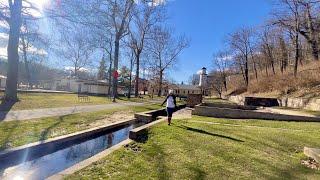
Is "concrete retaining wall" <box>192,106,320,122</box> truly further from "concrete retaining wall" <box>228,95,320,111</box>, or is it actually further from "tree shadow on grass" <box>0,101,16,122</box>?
"tree shadow on grass" <box>0,101,16,122</box>

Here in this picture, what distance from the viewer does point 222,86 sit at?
99.6m

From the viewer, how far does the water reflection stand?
6.81 m

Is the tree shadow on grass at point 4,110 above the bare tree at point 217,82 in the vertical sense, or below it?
below

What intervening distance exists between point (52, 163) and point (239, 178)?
425 centimetres

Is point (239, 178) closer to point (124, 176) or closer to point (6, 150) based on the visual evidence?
point (124, 176)

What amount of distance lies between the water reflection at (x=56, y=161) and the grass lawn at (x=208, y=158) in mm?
1166

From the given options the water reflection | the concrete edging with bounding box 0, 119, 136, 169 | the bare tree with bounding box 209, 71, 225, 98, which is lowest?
the water reflection

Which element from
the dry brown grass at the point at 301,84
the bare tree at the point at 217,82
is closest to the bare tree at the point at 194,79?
the bare tree at the point at 217,82

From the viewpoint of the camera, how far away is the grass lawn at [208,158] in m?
6.44

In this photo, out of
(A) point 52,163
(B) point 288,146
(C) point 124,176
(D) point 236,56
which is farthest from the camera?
(D) point 236,56

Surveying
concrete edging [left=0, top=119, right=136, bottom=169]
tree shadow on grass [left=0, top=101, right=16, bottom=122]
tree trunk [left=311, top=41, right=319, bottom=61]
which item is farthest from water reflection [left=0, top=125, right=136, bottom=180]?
tree trunk [left=311, top=41, right=319, bottom=61]

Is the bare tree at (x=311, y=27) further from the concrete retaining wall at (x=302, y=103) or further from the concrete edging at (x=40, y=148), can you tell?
the concrete edging at (x=40, y=148)

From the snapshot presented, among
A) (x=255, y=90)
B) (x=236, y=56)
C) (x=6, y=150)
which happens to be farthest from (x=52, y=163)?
(x=236, y=56)

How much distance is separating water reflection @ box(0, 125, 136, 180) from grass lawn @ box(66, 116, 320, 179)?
1166 mm
